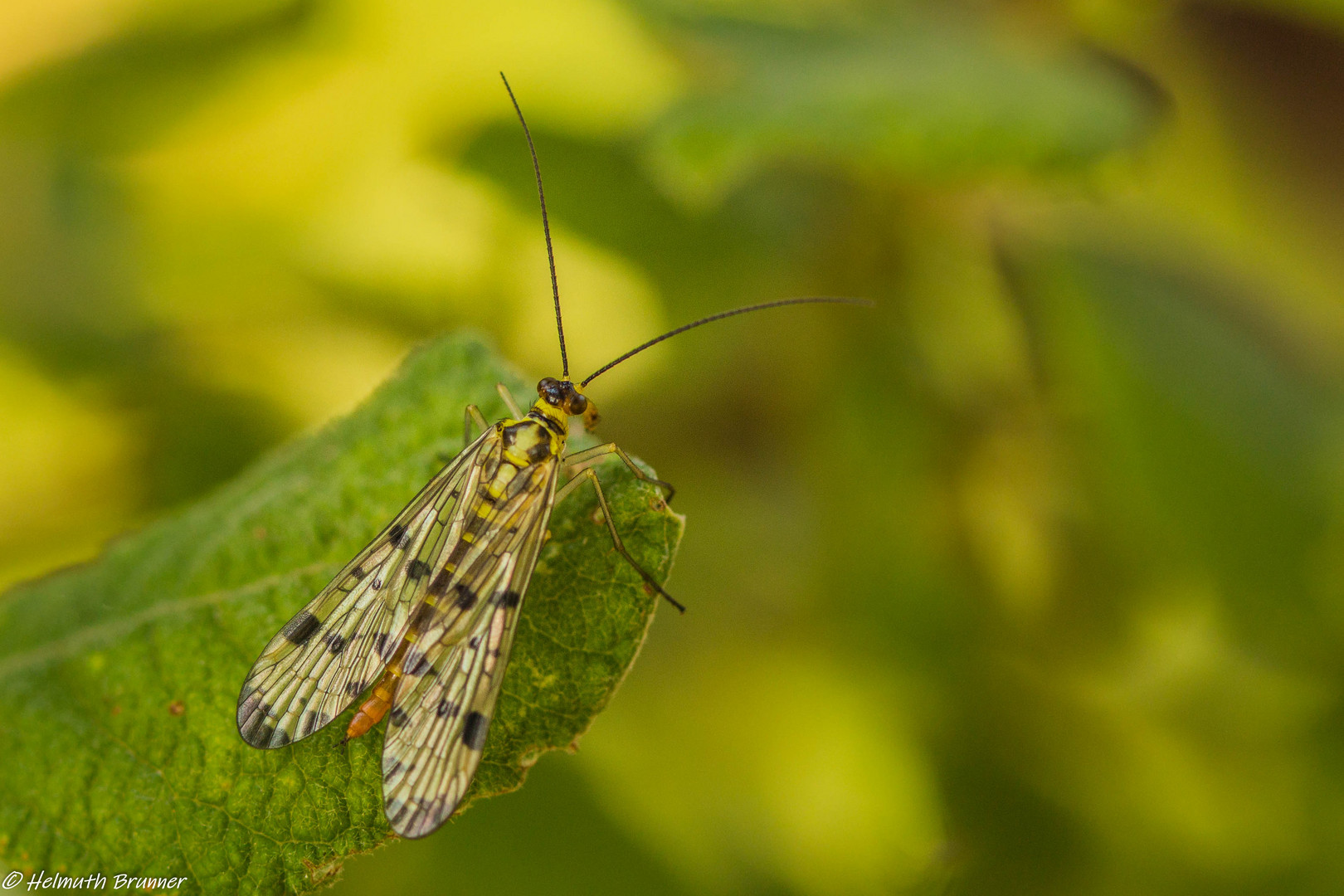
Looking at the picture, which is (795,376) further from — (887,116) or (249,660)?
(249,660)

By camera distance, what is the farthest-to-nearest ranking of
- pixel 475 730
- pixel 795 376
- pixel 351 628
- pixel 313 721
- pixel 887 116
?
1. pixel 795 376
2. pixel 887 116
3. pixel 351 628
4. pixel 313 721
5. pixel 475 730

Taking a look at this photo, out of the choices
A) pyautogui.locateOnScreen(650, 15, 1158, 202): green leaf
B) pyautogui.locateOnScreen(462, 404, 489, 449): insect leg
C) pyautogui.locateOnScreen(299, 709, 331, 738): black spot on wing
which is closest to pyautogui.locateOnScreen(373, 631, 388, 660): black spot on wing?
pyautogui.locateOnScreen(299, 709, 331, 738): black spot on wing

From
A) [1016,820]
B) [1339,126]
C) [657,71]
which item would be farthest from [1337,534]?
[657,71]

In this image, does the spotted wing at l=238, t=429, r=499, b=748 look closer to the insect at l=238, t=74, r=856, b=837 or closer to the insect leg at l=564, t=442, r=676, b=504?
the insect at l=238, t=74, r=856, b=837

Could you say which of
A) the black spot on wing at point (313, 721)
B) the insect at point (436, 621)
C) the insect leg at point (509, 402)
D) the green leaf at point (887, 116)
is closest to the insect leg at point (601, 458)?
the insect at point (436, 621)

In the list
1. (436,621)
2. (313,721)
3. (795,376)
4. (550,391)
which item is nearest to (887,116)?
(550,391)

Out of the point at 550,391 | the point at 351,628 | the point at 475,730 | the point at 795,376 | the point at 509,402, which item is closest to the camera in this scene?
the point at 475,730
